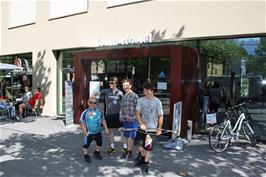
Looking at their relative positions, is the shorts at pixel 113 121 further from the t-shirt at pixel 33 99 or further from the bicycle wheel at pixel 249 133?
the t-shirt at pixel 33 99

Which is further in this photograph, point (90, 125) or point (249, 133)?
point (249, 133)

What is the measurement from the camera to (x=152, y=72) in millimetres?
10117

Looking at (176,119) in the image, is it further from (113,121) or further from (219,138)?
(113,121)

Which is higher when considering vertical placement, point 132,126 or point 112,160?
point 132,126

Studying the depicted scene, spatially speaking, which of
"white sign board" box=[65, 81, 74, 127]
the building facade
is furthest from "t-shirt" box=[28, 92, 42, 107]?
"white sign board" box=[65, 81, 74, 127]

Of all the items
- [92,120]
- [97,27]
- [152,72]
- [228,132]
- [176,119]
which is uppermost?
[97,27]

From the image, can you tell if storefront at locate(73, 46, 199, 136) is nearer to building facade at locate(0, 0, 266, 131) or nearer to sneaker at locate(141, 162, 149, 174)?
building facade at locate(0, 0, 266, 131)

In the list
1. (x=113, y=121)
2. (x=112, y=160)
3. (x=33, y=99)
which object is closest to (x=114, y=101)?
(x=113, y=121)

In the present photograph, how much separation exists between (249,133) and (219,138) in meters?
1.17

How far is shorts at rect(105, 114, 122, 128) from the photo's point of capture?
777 cm

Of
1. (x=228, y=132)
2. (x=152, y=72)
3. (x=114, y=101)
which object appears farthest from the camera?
(x=152, y=72)

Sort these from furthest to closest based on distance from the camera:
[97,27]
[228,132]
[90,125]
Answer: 1. [97,27]
2. [228,132]
3. [90,125]

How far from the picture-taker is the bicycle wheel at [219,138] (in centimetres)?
793

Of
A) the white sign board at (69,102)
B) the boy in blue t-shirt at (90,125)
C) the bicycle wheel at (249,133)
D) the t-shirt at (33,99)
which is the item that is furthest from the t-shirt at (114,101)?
the t-shirt at (33,99)
